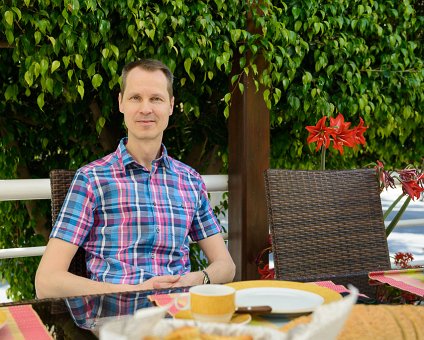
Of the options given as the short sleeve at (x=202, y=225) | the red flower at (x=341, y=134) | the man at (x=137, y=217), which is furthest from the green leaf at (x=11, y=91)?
the red flower at (x=341, y=134)

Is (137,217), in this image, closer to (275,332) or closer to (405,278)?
(405,278)

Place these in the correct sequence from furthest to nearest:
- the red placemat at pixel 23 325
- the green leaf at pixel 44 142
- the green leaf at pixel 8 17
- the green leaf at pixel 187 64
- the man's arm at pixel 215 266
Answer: the green leaf at pixel 44 142 → the green leaf at pixel 187 64 → the green leaf at pixel 8 17 → the man's arm at pixel 215 266 → the red placemat at pixel 23 325

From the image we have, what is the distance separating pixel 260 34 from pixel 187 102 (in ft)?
1.51

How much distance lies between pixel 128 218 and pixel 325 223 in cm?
61

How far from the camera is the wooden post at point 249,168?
8.82 feet

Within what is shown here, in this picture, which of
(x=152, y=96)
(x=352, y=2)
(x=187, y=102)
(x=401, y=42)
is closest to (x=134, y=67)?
(x=152, y=96)

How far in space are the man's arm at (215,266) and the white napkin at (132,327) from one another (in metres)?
0.98

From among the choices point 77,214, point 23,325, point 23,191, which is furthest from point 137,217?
point 23,191

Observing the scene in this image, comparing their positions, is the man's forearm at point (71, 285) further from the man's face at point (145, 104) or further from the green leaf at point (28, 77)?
the green leaf at point (28, 77)

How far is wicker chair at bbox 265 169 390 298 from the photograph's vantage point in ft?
5.84

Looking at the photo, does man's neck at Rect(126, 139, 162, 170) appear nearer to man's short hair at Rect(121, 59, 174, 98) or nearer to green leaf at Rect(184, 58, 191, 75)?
man's short hair at Rect(121, 59, 174, 98)

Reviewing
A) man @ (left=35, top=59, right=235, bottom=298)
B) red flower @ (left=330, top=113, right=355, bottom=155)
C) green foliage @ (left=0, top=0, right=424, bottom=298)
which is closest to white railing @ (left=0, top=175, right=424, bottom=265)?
green foliage @ (left=0, top=0, right=424, bottom=298)

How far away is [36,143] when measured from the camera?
2.96 m

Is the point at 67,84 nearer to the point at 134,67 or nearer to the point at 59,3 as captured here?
the point at 59,3
